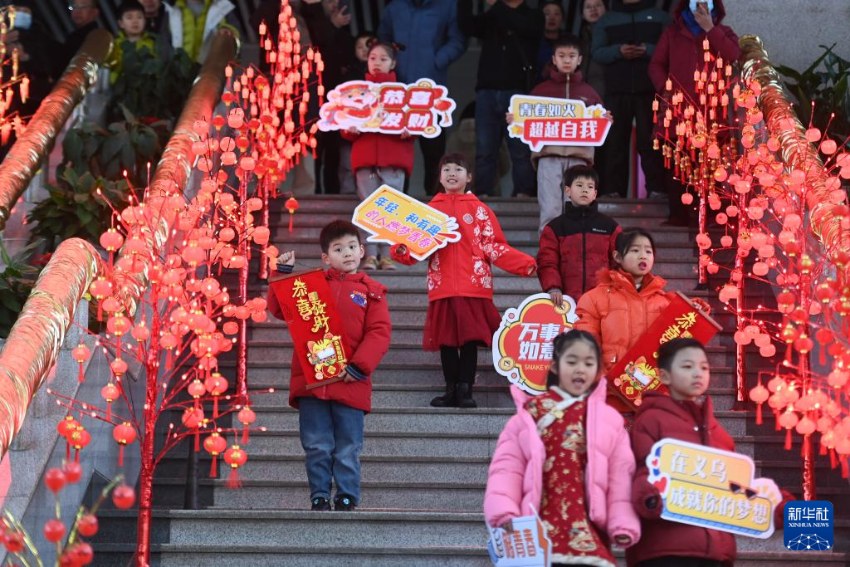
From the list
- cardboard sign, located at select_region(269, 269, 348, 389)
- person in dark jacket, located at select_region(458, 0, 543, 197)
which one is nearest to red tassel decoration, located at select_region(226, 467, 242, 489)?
cardboard sign, located at select_region(269, 269, 348, 389)

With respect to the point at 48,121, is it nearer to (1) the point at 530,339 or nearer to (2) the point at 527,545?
(1) the point at 530,339

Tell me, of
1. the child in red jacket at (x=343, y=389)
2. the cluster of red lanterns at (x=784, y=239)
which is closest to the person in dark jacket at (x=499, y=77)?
the cluster of red lanterns at (x=784, y=239)

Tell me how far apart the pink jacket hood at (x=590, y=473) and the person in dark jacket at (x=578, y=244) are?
307cm

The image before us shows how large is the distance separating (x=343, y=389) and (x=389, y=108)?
367 centimetres

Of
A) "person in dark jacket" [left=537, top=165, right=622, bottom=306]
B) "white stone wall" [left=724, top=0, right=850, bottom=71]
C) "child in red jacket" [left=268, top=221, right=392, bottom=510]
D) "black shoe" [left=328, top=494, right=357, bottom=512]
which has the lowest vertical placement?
"black shoe" [left=328, top=494, right=357, bottom=512]

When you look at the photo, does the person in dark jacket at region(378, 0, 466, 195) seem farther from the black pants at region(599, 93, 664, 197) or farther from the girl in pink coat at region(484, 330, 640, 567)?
the girl in pink coat at region(484, 330, 640, 567)

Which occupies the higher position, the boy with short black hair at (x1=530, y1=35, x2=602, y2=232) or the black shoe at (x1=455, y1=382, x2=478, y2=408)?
the boy with short black hair at (x1=530, y1=35, x2=602, y2=232)

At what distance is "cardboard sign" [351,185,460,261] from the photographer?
920cm

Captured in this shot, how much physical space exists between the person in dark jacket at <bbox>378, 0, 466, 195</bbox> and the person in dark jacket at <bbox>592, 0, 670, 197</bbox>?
3.86 feet

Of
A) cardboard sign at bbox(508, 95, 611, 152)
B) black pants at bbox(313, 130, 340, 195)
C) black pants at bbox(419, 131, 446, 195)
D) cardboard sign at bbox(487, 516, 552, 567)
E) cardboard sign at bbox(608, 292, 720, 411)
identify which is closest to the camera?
cardboard sign at bbox(487, 516, 552, 567)

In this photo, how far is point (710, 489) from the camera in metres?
6.04

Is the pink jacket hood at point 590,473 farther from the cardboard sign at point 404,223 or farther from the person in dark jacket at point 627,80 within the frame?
the person in dark jacket at point 627,80

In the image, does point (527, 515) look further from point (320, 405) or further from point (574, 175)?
point (574, 175)

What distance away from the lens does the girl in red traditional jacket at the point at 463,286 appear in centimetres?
934
